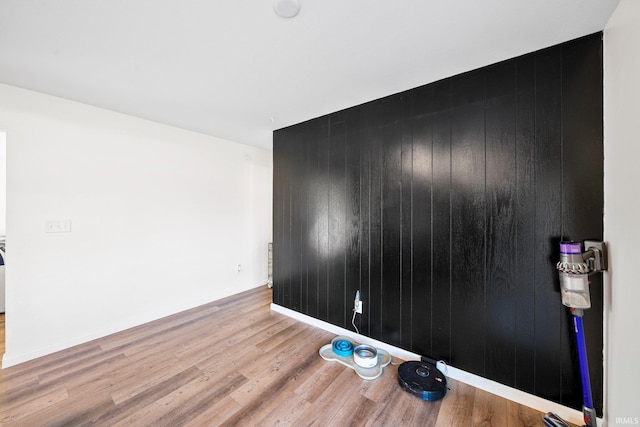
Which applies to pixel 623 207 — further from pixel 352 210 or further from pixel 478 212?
pixel 352 210

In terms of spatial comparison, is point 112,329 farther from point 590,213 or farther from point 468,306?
point 590,213

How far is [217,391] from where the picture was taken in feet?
5.80

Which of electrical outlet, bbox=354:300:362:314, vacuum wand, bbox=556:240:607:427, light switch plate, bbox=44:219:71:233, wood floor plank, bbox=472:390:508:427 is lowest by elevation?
wood floor plank, bbox=472:390:508:427

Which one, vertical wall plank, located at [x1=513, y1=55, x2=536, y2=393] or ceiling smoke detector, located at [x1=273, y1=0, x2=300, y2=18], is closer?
ceiling smoke detector, located at [x1=273, y1=0, x2=300, y2=18]

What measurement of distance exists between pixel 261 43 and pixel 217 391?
2.46m

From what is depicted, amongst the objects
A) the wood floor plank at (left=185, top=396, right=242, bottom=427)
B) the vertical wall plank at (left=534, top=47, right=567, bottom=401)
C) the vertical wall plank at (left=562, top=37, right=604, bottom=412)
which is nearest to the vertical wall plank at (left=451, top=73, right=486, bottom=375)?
the vertical wall plank at (left=534, top=47, right=567, bottom=401)

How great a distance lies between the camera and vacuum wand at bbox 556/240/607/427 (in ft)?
4.24

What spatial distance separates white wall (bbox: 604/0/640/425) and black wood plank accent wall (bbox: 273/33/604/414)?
10cm

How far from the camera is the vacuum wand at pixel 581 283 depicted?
4.24ft

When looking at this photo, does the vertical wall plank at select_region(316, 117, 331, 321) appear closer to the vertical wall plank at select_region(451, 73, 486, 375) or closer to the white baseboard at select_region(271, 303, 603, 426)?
the white baseboard at select_region(271, 303, 603, 426)

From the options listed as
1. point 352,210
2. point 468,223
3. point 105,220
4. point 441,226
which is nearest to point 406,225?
point 441,226

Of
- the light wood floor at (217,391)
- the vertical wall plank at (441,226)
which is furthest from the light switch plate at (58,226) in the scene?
the vertical wall plank at (441,226)

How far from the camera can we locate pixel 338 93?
218 centimetres

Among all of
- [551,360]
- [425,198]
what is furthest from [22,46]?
[551,360]
